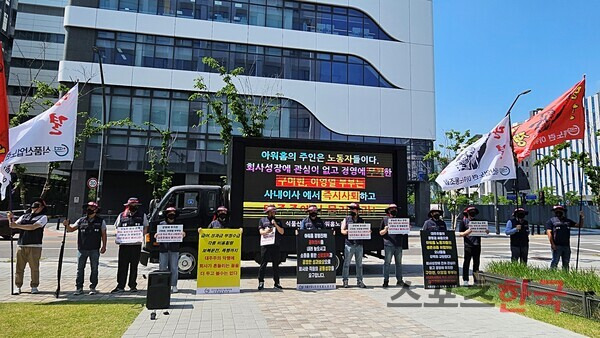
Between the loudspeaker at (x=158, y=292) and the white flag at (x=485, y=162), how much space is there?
690 cm

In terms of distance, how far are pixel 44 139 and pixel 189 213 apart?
12.2 feet

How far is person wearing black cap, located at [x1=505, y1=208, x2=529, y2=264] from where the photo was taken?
990 cm

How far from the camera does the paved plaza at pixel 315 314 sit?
19.4ft

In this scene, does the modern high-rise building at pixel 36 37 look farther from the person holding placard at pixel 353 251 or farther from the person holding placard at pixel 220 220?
the person holding placard at pixel 353 251

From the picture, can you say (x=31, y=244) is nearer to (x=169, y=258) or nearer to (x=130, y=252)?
(x=130, y=252)

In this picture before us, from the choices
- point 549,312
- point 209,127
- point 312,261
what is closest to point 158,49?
point 209,127

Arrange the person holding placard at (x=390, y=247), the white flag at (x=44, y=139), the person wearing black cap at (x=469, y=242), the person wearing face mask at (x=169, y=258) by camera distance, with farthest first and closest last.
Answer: the person wearing black cap at (x=469, y=242) < the person holding placard at (x=390, y=247) < the person wearing face mask at (x=169, y=258) < the white flag at (x=44, y=139)

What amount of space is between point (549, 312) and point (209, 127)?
27028 mm

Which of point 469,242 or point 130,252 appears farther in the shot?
point 469,242

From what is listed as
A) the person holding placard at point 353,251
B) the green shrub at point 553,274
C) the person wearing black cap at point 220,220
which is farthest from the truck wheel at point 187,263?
the green shrub at point 553,274

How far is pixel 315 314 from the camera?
696 cm

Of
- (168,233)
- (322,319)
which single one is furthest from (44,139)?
(322,319)

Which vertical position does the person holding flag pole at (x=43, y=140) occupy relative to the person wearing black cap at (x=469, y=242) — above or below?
above

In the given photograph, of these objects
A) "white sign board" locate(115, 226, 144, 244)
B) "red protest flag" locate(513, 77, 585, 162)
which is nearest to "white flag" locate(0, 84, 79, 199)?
"white sign board" locate(115, 226, 144, 244)
